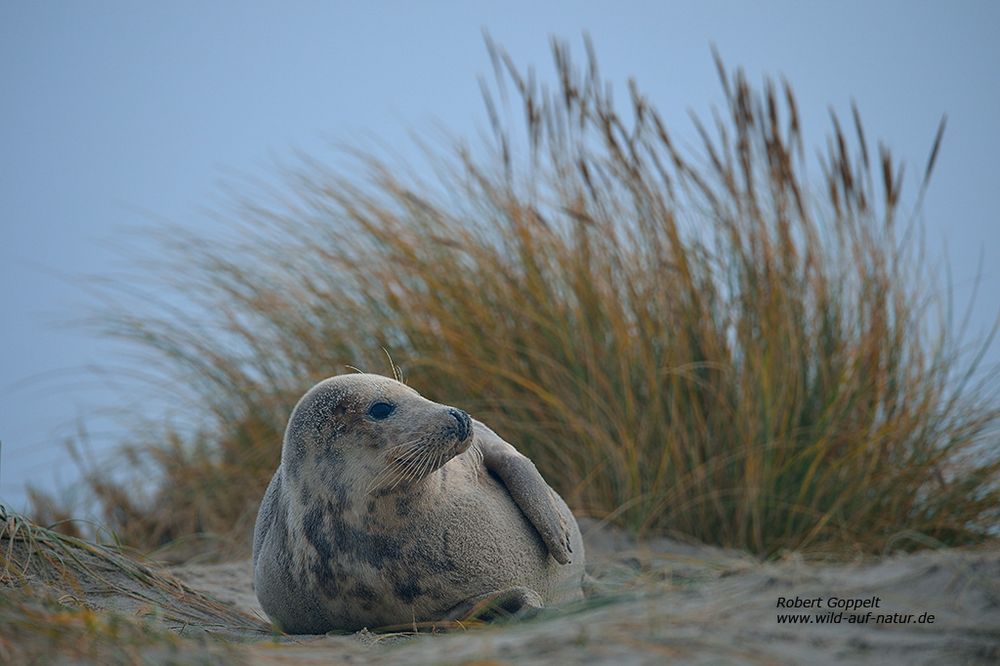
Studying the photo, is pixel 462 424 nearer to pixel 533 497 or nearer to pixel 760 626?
pixel 533 497

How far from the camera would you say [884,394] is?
18.9 ft

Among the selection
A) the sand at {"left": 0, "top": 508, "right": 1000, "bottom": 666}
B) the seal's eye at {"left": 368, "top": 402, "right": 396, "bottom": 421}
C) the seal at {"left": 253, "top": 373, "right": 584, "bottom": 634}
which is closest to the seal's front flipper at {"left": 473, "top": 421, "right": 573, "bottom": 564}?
the seal at {"left": 253, "top": 373, "right": 584, "bottom": 634}

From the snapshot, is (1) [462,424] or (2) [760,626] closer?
(2) [760,626]

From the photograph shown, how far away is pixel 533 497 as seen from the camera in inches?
132

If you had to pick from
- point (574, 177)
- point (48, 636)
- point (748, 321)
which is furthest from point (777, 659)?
point (574, 177)

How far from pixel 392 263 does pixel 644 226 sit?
4.96ft

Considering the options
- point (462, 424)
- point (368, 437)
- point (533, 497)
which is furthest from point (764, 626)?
point (368, 437)

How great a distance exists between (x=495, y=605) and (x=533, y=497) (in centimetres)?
36

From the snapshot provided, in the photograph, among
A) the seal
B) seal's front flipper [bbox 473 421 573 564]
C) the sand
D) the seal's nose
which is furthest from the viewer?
seal's front flipper [bbox 473 421 573 564]

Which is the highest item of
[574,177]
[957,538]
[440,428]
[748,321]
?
[574,177]

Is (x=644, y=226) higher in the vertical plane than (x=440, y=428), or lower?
higher

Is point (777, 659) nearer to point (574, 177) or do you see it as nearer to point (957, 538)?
point (957, 538)

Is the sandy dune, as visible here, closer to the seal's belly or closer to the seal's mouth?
the seal's belly

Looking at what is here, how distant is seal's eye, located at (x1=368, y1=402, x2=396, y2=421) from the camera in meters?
3.15
